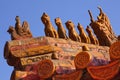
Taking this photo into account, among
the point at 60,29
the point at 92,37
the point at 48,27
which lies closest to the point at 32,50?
the point at 48,27

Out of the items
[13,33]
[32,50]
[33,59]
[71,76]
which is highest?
[13,33]

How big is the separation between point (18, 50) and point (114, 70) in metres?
4.04

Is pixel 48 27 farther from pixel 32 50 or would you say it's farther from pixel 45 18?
pixel 32 50

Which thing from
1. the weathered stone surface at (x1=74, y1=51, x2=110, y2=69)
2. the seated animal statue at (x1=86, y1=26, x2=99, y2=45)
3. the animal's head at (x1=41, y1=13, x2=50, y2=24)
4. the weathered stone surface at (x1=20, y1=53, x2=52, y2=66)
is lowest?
the weathered stone surface at (x1=74, y1=51, x2=110, y2=69)

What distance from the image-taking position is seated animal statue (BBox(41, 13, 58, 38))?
11.4 metres

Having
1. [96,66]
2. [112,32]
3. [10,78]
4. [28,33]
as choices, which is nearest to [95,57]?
[96,66]

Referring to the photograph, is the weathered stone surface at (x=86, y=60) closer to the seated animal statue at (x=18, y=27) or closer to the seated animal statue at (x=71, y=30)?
the seated animal statue at (x=18, y=27)

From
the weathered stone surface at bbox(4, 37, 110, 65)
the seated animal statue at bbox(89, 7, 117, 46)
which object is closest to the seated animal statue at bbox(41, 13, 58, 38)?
the weathered stone surface at bbox(4, 37, 110, 65)

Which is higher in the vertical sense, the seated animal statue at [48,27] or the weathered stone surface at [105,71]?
the seated animal statue at [48,27]

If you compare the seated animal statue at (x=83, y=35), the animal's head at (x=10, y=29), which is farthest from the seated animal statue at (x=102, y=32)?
the animal's head at (x=10, y=29)

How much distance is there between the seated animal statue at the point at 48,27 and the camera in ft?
37.5

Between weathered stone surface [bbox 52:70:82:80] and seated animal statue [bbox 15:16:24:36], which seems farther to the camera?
seated animal statue [bbox 15:16:24:36]

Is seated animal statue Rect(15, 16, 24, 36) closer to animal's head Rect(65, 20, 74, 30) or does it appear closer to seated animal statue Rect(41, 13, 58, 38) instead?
seated animal statue Rect(41, 13, 58, 38)

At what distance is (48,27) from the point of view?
1166 centimetres
